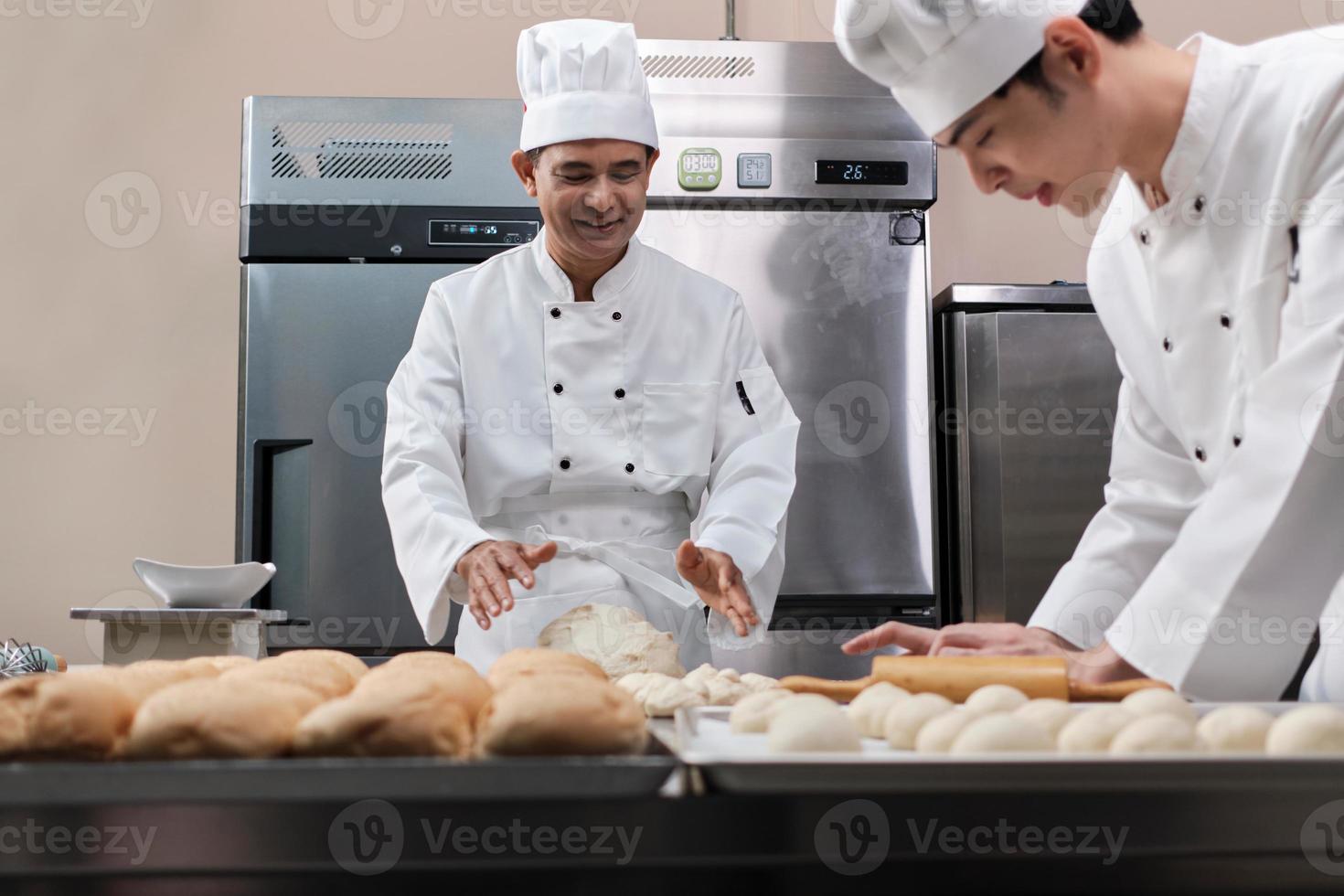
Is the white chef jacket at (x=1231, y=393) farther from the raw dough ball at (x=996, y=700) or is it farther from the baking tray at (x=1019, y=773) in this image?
the baking tray at (x=1019, y=773)

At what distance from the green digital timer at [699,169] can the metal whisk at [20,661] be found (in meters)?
1.76

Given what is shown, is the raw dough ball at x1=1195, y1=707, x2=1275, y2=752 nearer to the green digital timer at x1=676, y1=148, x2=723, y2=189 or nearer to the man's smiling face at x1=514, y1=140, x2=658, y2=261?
→ the man's smiling face at x1=514, y1=140, x2=658, y2=261

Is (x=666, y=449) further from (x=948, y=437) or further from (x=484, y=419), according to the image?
(x=948, y=437)

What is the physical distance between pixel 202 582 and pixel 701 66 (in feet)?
5.79

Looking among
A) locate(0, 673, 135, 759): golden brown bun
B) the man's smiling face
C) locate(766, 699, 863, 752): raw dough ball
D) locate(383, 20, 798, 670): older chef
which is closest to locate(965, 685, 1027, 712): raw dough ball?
locate(766, 699, 863, 752): raw dough ball

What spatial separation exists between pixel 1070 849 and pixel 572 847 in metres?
0.27

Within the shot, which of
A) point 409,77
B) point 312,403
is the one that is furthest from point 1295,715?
point 409,77

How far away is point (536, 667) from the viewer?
3.09 ft

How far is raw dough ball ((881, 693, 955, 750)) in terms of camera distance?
844mm

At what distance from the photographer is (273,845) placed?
639mm

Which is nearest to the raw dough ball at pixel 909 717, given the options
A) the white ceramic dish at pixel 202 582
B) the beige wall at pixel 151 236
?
the white ceramic dish at pixel 202 582

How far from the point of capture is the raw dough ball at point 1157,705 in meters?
0.84

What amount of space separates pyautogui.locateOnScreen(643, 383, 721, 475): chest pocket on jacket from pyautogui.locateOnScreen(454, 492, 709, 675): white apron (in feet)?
0.21

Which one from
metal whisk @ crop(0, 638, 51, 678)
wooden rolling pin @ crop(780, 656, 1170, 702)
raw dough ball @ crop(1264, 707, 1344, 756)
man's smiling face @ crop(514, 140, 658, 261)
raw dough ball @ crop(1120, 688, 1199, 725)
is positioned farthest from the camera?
man's smiling face @ crop(514, 140, 658, 261)
